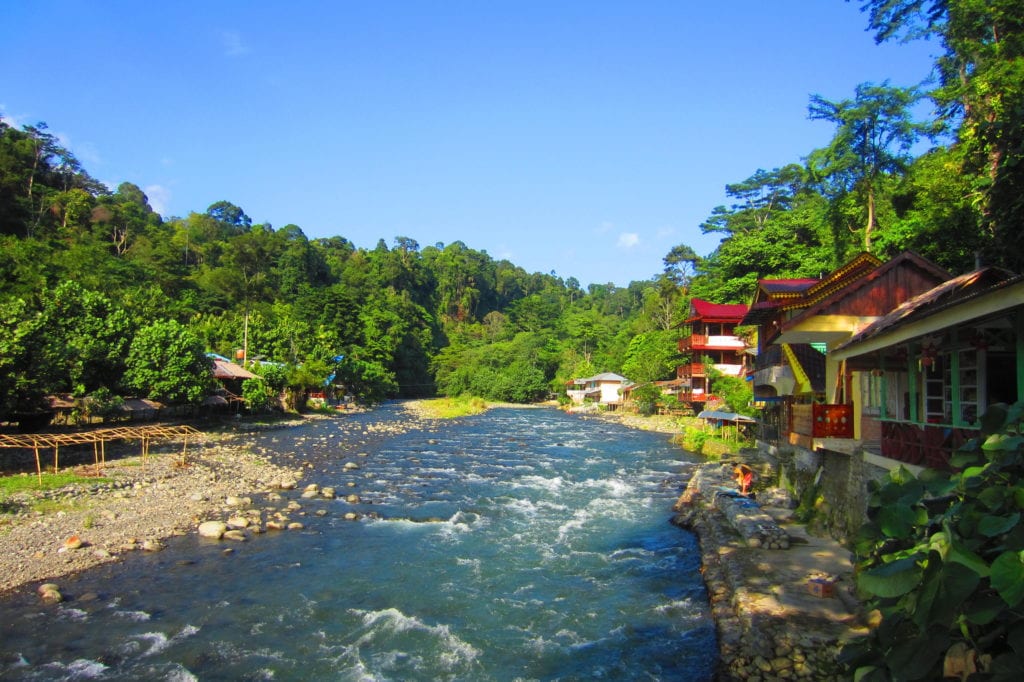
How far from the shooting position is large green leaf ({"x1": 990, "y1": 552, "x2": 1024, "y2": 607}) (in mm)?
2627

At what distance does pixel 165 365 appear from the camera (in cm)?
3175

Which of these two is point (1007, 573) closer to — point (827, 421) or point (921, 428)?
point (921, 428)

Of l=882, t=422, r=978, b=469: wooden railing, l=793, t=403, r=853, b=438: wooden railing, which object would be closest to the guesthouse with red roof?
l=793, t=403, r=853, b=438: wooden railing

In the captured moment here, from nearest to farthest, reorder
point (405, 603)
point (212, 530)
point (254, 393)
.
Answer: point (405, 603), point (212, 530), point (254, 393)

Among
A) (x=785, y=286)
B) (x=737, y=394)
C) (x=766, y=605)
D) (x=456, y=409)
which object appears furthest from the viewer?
(x=456, y=409)

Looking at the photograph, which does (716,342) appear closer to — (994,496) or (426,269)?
(994,496)

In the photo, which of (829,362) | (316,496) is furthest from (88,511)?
(829,362)

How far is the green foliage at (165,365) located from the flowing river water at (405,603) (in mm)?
14260

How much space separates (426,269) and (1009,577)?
13876 cm

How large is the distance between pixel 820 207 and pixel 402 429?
1340 inches

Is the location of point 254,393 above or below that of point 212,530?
above

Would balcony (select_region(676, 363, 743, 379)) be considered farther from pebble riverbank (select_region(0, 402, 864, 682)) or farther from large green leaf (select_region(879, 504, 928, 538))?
large green leaf (select_region(879, 504, 928, 538))

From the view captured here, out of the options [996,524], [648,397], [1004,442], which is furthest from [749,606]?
[648,397]

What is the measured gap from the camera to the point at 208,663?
32.2 feet
